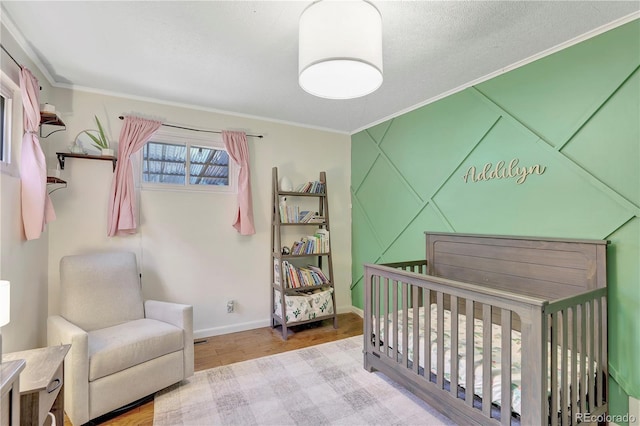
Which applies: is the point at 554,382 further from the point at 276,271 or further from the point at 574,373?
the point at 276,271

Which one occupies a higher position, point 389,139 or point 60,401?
point 389,139

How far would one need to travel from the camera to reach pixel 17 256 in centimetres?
190

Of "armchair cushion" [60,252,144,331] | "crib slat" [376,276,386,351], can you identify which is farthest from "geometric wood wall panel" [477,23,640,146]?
"armchair cushion" [60,252,144,331]

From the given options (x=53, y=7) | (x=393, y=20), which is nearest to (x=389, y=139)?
(x=393, y=20)

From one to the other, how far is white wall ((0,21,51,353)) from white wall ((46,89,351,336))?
0.96 feet

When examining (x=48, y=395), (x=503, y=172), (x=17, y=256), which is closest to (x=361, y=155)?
(x=503, y=172)

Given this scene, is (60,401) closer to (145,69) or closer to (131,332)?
(131,332)

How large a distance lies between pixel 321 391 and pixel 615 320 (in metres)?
1.86

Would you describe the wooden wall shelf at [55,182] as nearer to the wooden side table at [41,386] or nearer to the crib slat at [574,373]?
the wooden side table at [41,386]

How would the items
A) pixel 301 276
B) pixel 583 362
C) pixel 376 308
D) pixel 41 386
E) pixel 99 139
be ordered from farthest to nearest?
1. pixel 301 276
2. pixel 99 139
3. pixel 376 308
4. pixel 583 362
5. pixel 41 386

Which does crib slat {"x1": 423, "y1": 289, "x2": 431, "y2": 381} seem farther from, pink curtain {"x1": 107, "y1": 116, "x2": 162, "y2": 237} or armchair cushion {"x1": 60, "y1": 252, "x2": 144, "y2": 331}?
pink curtain {"x1": 107, "y1": 116, "x2": 162, "y2": 237}

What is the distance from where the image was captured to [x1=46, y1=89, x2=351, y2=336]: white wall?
2576 millimetres

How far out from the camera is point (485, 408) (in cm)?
157

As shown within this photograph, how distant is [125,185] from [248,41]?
1.70 meters
